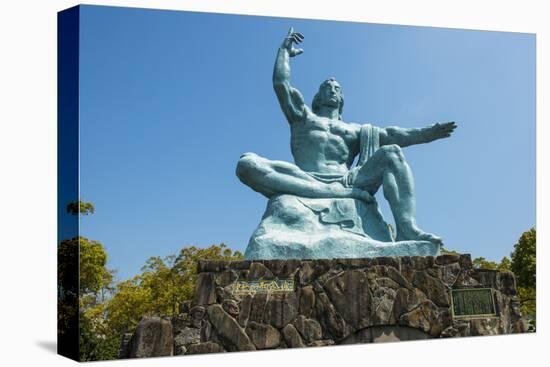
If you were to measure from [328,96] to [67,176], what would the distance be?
133 inches

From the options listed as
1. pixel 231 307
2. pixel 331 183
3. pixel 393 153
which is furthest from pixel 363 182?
pixel 231 307

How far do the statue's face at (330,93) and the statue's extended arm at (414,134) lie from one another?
64cm

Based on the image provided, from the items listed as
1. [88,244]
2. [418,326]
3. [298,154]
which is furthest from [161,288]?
[418,326]

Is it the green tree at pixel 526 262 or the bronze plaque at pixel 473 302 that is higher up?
the green tree at pixel 526 262

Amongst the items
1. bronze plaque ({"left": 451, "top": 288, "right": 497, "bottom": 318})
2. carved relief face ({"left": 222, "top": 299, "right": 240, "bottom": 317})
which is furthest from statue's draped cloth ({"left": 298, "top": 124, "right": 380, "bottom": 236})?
carved relief face ({"left": 222, "top": 299, "right": 240, "bottom": 317})

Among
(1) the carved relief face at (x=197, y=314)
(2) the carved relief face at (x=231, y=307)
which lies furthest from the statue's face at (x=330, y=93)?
(1) the carved relief face at (x=197, y=314)

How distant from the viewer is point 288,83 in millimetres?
11406

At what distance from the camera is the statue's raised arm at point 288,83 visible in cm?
1137

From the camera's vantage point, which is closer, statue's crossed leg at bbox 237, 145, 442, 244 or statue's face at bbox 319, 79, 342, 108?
statue's crossed leg at bbox 237, 145, 442, 244

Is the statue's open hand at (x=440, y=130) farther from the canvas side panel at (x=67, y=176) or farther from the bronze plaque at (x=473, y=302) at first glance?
the canvas side panel at (x=67, y=176)

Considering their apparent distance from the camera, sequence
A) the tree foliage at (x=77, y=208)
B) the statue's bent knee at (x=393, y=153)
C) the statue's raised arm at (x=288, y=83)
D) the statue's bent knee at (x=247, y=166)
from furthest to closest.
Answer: the statue's raised arm at (x=288, y=83), the statue's bent knee at (x=393, y=153), the statue's bent knee at (x=247, y=166), the tree foliage at (x=77, y=208)

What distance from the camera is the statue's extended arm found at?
38.4 feet

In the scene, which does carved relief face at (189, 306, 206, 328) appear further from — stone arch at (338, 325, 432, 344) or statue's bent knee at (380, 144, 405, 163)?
statue's bent knee at (380, 144, 405, 163)

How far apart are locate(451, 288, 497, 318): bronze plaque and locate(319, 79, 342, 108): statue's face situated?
2607 millimetres
